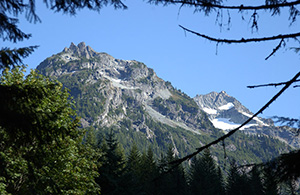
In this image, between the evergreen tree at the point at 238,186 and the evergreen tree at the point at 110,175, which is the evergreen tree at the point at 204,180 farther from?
the evergreen tree at the point at 110,175

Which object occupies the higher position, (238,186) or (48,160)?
(238,186)

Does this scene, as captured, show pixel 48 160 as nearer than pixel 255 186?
Yes

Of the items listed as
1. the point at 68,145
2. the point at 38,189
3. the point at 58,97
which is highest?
the point at 58,97

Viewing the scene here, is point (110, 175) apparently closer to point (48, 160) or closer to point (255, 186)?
point (48, 160)

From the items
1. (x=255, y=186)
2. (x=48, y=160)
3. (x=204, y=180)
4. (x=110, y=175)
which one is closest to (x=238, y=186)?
(x=255, y=186)

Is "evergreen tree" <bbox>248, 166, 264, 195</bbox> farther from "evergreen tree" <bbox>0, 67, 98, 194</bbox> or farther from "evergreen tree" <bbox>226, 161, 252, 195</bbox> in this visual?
"evergreen tree" <bbox>0, 67, 98, 194</bbox>

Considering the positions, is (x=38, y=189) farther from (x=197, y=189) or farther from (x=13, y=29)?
(x=197, y=189)

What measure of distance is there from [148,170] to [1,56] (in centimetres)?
5631

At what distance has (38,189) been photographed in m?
17.2

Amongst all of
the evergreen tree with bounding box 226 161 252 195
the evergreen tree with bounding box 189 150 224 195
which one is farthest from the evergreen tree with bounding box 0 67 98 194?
the evergreen tree with bounding box 226 161 252 195

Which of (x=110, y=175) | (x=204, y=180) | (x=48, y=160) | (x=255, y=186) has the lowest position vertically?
(x=48, y=160)

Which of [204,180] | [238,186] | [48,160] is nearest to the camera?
[48,160]

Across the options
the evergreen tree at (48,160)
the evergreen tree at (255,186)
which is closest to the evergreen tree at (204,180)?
the evergreen tree at (255,186)

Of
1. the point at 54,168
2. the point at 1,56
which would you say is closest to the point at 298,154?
the point at 1,56
